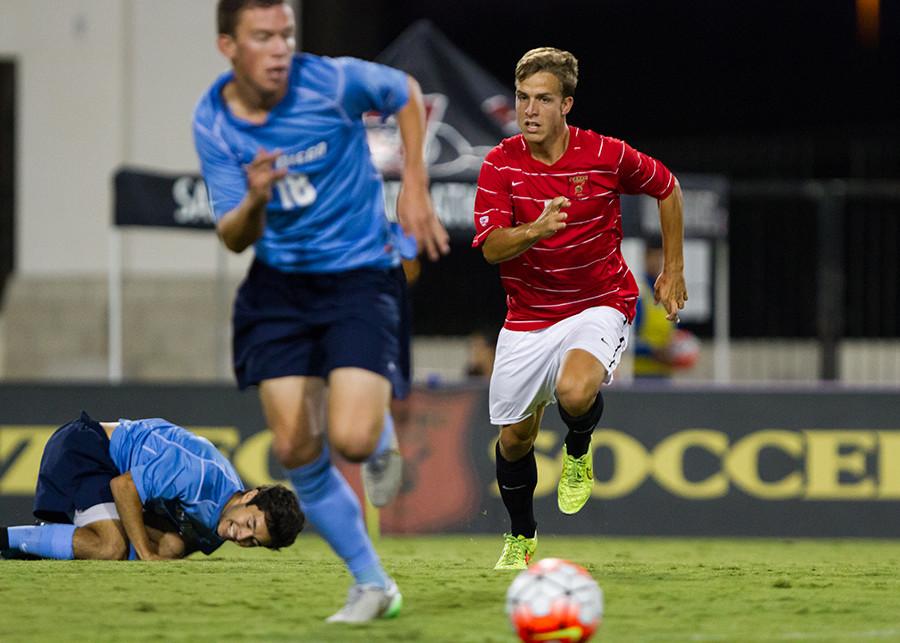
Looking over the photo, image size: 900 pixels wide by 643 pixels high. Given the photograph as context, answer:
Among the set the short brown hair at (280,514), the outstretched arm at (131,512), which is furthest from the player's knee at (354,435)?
the outstretched arm at (131,512)

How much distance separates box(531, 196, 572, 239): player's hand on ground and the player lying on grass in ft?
7.16

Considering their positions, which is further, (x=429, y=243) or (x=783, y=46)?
(x=783, y=46)

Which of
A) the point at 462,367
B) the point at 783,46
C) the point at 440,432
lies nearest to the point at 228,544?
the point at 440,432

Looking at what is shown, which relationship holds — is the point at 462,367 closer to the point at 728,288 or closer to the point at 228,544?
the point at 728,288

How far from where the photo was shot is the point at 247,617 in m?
6.55

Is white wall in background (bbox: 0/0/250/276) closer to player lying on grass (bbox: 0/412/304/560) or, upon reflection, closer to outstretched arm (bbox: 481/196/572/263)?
player lying on grass (bbox: 0/412/304/560)

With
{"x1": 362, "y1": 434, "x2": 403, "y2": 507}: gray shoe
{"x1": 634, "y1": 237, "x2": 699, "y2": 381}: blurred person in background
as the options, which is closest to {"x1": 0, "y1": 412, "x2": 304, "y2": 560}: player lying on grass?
{"x1": 362, "y1": 434, "x2": 403, "y2": 507}: gray shoe

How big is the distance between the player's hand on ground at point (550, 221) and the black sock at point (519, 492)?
1.78 meters

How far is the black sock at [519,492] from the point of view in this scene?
906cm

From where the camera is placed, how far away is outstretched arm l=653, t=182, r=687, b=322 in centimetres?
863

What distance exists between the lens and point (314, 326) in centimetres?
645

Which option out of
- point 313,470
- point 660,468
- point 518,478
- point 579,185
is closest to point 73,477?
point 518,478

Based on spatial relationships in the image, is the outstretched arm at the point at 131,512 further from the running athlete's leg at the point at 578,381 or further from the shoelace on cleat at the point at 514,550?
the running athlete's leg at the point at 578,381

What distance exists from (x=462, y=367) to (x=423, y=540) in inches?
201
